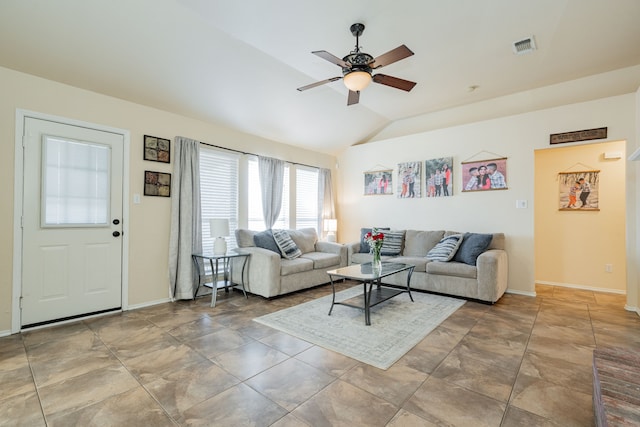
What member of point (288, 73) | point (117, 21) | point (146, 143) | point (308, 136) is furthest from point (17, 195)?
point (308, 136)

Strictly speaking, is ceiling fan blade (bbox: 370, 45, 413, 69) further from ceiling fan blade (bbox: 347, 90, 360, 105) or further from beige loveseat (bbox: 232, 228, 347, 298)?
beige loveseat (bbox: 232, 228, 347, 298)

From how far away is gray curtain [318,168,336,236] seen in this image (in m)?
6.21

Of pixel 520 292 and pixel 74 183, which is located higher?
pixel 74 183

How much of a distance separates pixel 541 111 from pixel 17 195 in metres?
6.43

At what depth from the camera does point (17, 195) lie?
2.90m

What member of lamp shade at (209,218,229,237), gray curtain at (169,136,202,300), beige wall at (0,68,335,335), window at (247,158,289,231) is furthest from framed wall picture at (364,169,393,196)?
gray curtain at (169,136,202,300)

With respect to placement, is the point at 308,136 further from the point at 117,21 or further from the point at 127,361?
the point at 127,361

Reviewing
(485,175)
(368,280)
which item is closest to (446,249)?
(485,175)

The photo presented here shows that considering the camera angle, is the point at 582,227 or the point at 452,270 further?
the point at 582,227

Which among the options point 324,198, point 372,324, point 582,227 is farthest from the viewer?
point 324,198

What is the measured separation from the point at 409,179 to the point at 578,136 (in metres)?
2.39

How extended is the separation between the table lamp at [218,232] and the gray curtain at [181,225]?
1.02 feet

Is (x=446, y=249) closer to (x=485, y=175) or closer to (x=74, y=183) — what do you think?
(x=485, y=175)

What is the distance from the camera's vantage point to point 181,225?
3.96 metres
